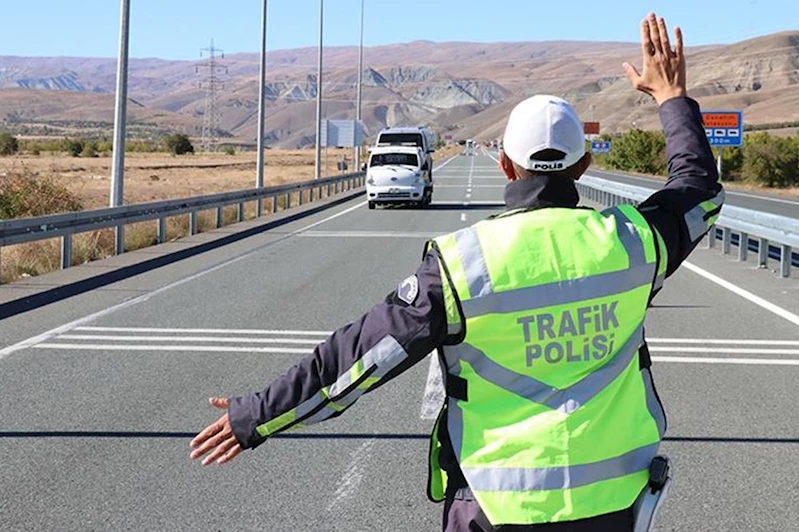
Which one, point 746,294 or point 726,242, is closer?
point 746,294

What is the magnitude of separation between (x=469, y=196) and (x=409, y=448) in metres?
37.5

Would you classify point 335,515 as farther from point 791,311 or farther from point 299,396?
point 791,311

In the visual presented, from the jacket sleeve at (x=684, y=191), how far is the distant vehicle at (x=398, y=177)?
32.7 m

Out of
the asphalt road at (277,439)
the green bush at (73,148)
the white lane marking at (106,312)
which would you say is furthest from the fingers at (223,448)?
the green bush at (73,148)

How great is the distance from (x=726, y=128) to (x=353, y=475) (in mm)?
38065

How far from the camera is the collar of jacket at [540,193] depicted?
310 cm

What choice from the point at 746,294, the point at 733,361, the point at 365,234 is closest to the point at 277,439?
the point at 733,361

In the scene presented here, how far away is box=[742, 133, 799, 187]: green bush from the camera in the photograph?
72.4 meters

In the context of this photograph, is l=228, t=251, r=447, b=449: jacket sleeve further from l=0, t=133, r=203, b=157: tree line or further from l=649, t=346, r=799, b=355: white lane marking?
l=0, t=133, r=203, b=157: tree line

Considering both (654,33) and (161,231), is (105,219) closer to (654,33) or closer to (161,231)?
(161,231)

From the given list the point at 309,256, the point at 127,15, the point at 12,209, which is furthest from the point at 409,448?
the point at 12,209

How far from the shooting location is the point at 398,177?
120 ft

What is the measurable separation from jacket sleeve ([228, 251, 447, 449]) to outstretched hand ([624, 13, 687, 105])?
3.35 ft

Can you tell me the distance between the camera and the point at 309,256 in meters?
20.9
